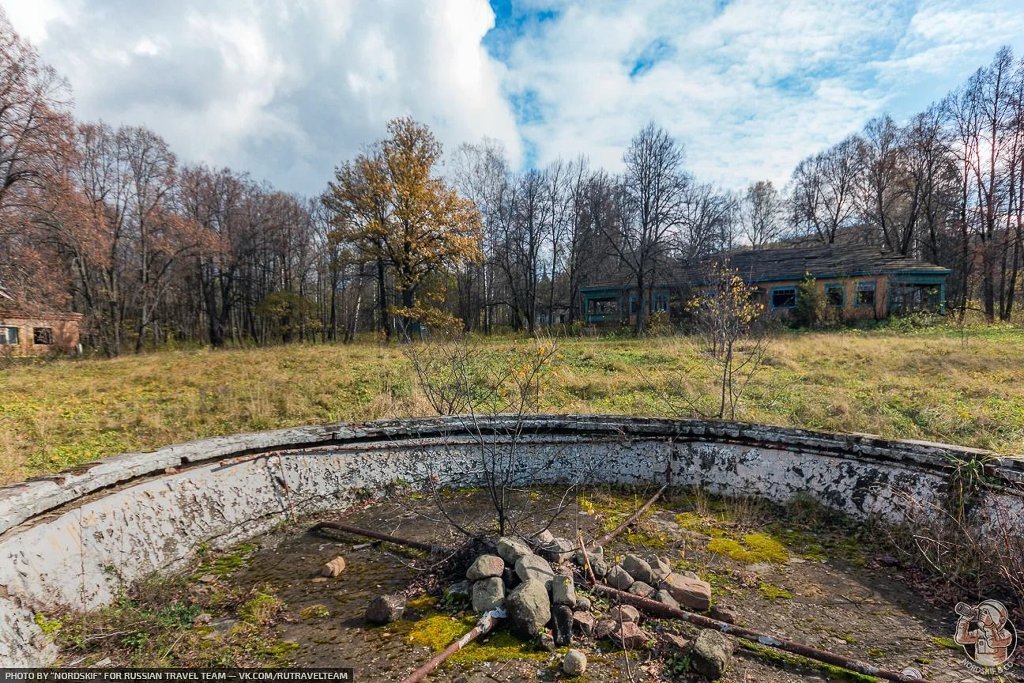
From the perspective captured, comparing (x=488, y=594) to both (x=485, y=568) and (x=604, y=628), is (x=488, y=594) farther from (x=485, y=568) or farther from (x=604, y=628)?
(x=604, y=628)

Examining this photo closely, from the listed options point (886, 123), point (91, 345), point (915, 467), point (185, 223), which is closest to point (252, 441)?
point (915, 467)

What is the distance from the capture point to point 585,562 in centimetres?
312

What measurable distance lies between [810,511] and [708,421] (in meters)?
1.23

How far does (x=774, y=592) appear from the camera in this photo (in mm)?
3125

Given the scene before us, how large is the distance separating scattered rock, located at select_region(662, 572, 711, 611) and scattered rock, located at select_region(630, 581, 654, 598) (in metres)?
0.12

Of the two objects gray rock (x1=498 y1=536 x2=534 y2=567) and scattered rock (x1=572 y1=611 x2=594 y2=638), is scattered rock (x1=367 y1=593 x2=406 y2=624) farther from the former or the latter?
scattered rock (x1=572 y1=611 x2=594 y2=638)

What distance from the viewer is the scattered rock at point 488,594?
2.80m

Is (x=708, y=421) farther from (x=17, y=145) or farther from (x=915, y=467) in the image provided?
(x=17, y=145)

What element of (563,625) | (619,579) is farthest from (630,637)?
(619,579)

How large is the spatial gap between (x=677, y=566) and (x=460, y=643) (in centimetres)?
186

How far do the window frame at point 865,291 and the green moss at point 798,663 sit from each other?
88.0ft

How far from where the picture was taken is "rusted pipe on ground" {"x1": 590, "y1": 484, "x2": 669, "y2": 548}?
373 cm

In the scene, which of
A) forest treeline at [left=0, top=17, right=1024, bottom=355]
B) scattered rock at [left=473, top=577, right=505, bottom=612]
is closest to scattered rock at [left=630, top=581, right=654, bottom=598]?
scattered rock at [left=473, top=577, right=505, bottom=612]

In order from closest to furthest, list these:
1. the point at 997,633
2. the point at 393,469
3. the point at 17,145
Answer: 1. the point at 997,633
2. the point at 393,469
3. the point at 17,145
